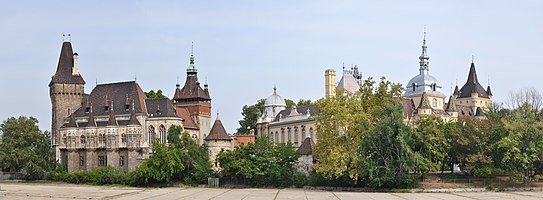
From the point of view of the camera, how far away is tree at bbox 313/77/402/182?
63.6 metres

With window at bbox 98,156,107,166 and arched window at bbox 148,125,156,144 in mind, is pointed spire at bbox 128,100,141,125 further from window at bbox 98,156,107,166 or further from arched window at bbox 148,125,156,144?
window at bbox 98,156,107,166

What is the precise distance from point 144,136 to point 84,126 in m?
7.97

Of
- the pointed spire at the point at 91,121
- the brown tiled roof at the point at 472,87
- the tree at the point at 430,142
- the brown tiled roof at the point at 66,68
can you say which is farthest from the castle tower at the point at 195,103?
the brown tiled roof at the point at 472,87

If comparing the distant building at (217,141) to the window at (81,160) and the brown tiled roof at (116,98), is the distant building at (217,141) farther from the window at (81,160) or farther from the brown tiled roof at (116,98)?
the window at (81,160)

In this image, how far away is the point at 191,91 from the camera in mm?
98875

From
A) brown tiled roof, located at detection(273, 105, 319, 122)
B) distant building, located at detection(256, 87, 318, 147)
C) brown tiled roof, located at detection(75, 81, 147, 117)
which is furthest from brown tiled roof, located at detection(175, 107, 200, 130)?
brown tiled roof, located at detection(273, 105, 319, 122)

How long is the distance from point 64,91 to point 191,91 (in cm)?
1591

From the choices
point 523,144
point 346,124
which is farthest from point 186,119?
point 523,144

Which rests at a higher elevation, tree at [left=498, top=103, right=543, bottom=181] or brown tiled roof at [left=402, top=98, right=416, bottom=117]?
brown tiled roof at [left=402, top=98, right=416, bottom=117]

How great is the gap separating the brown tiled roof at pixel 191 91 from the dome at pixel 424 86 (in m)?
32.4

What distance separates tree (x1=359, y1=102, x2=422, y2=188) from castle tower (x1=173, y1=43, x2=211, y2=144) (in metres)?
37.1

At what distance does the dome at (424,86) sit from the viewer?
4397 inches

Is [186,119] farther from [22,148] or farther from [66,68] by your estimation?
[22,148]

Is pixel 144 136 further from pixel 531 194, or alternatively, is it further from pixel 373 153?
pixel 531 194
